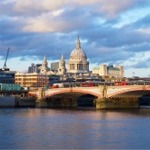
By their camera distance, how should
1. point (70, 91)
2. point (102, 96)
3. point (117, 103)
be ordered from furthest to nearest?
point (117, 103)
point (70, 91)
point (102, 96)

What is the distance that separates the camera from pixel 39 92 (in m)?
142

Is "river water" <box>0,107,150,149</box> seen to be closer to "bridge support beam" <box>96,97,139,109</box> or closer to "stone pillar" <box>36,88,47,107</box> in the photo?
"bridge support beam" <box>96,97,139,109</box>

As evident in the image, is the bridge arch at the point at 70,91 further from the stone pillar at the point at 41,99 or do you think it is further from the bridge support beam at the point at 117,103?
the bridge support beam at the point at 117,103

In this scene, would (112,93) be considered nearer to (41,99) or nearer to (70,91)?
(70,91)

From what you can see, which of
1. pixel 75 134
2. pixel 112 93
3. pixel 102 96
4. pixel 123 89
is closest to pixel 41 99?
pixel 102 96

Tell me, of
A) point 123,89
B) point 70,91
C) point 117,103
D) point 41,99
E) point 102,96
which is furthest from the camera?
point 41,99

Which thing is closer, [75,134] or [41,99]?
[75,134]

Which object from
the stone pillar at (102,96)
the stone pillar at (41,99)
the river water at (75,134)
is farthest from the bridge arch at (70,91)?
the river water at (75,134)

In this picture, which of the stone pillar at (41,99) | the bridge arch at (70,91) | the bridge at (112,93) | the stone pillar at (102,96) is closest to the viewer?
the bridge at (112,93)

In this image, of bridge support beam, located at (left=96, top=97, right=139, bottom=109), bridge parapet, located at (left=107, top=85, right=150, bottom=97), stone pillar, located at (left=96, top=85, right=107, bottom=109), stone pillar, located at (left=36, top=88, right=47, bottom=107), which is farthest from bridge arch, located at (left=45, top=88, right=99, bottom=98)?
bridge parapet, located at (left=107, top=85, right=150, bottom=97)

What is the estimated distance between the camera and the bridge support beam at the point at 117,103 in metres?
121

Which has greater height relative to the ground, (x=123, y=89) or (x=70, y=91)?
(x=70, y=91)

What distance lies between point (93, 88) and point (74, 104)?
2377 centimetres

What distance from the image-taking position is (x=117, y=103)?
126 metres
